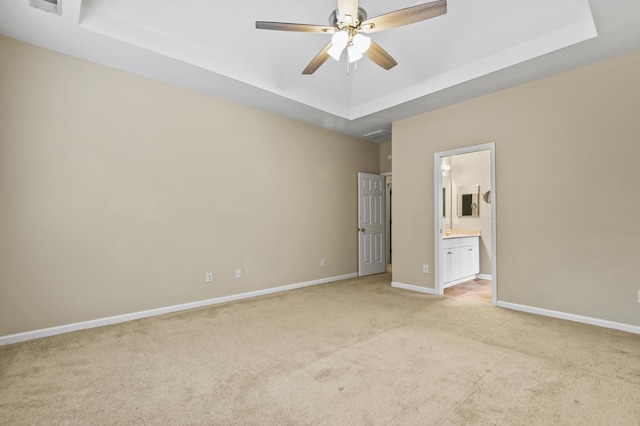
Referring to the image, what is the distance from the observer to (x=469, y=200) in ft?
20.8

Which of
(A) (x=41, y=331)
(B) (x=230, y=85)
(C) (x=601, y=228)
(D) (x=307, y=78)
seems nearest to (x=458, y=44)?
(D) (x=307, y=78)

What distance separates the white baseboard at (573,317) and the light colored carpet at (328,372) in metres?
0.14

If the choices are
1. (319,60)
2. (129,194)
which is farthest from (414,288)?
(129,194)

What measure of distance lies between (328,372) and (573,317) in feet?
9.59

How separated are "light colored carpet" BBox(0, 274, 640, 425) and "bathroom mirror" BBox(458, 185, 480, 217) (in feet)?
9.99

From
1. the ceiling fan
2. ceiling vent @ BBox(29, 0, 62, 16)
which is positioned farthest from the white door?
ceiling vent @ BBox(29, 0, 62, 16)

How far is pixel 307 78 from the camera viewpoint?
165 inches

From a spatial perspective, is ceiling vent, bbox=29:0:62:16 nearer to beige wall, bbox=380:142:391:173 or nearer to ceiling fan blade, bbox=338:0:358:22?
ceiling fan blade, bbox=338:0:358:22

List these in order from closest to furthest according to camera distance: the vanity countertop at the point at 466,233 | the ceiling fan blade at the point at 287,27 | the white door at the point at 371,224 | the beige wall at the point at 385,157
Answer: the ceiling fan blade at the point at 287,27 < the vanity countertop at the point at 466,233 < the white door at the point at 371,224 < the beige wall at the point at 385,157

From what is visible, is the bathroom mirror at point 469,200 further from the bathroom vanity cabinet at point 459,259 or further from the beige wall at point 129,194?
the beige wall at point 129,194

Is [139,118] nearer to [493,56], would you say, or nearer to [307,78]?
[307,78]

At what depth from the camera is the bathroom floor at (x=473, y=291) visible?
4496 mm

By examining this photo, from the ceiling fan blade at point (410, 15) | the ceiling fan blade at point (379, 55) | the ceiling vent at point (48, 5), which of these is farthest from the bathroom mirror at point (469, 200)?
the ceiling vent at point (48, 5)

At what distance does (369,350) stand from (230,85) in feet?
11.2
